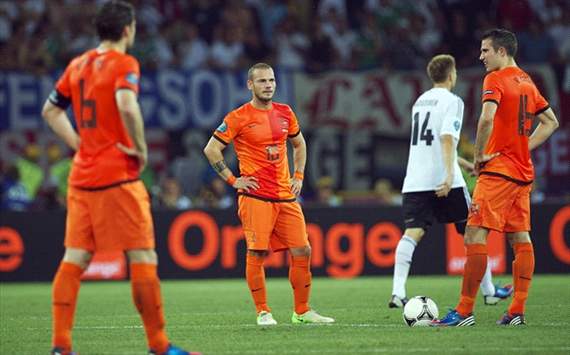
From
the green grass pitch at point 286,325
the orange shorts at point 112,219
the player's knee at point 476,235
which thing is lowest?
the green grass pitch at point 286,325

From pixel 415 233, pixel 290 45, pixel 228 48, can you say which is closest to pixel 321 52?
pixel 290 45

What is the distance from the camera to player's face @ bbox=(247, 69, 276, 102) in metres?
10.3

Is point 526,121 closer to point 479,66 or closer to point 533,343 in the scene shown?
point 533,343

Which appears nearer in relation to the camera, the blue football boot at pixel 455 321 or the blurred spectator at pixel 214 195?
the blue football boot at pixel 455 321

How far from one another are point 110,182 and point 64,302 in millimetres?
821

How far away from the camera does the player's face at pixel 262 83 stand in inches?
406

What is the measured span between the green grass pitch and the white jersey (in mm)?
1259

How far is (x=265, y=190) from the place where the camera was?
10.4 metres

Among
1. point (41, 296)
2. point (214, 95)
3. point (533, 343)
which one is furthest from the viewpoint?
point (214, 95)

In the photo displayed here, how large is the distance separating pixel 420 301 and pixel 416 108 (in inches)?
89.7

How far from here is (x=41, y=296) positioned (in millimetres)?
14945

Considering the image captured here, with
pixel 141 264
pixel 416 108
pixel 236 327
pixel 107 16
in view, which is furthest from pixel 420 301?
pixel 107 16

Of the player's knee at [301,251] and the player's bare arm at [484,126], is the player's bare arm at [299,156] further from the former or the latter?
the player's bare arm at [484,126]

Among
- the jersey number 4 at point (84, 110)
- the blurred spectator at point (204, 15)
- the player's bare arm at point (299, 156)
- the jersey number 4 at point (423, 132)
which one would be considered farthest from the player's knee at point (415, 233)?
the blurred spectator at point (204, 15)
